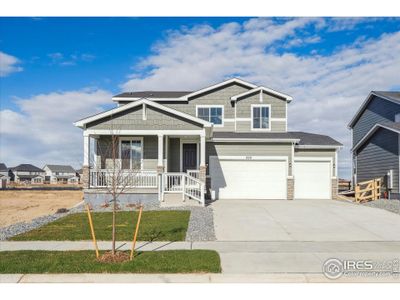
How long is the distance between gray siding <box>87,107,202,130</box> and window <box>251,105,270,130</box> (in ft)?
19.5

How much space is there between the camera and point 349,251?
306 inches

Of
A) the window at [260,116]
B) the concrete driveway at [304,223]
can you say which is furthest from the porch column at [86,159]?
the window at [260,116]

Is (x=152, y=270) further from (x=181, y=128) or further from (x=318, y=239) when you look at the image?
(x=181, y=128)

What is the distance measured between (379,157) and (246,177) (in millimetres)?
8160

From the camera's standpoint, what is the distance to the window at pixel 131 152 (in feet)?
60.4

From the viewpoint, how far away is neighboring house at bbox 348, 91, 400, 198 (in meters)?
18.2

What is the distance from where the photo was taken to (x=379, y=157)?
20.1 meters

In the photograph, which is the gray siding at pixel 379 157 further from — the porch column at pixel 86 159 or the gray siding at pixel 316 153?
the porch column at pixel 86 159

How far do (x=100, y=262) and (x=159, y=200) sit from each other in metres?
9.27

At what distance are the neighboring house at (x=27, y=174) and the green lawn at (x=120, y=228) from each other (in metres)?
82.8

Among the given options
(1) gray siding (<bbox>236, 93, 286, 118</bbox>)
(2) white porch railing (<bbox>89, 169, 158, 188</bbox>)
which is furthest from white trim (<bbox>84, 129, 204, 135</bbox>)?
→ (1) gray siding (<bbox>236, 93, 286, 118</bbox>)

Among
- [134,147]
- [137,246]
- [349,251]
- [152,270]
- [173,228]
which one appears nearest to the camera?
[152,270]
